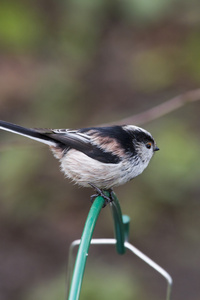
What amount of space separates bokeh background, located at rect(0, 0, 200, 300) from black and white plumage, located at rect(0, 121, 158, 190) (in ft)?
5.78

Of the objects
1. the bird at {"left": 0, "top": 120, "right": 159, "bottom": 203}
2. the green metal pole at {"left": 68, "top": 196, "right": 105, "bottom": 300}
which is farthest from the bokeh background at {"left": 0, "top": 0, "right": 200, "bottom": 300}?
the green metal pole at {"left": 68, "top": 196, "right": 105, "bottom": 300}

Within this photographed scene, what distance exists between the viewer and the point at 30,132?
8.05 ft

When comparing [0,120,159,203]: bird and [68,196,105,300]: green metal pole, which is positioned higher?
[0,120,159,203]: bird

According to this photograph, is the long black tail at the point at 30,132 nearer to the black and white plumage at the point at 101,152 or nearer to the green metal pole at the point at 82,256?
the black and white plumage at the point at 101,152

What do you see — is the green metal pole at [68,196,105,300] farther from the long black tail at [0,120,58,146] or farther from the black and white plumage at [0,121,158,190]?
the long black tail at [0,120,58,146]

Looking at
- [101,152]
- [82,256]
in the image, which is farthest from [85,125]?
[82,256]

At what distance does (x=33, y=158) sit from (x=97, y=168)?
7.73 feet

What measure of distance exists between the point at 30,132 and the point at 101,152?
0.38 m

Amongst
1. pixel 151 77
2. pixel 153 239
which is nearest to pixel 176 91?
pixel 151 77

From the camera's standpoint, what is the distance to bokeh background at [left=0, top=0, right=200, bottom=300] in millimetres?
4590

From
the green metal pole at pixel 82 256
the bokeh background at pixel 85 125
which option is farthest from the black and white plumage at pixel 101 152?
the bokeh background at pixel 85 125

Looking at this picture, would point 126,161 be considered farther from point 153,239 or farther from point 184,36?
point 184,36

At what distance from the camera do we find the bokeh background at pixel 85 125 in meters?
4.59

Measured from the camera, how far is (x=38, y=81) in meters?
5.27
